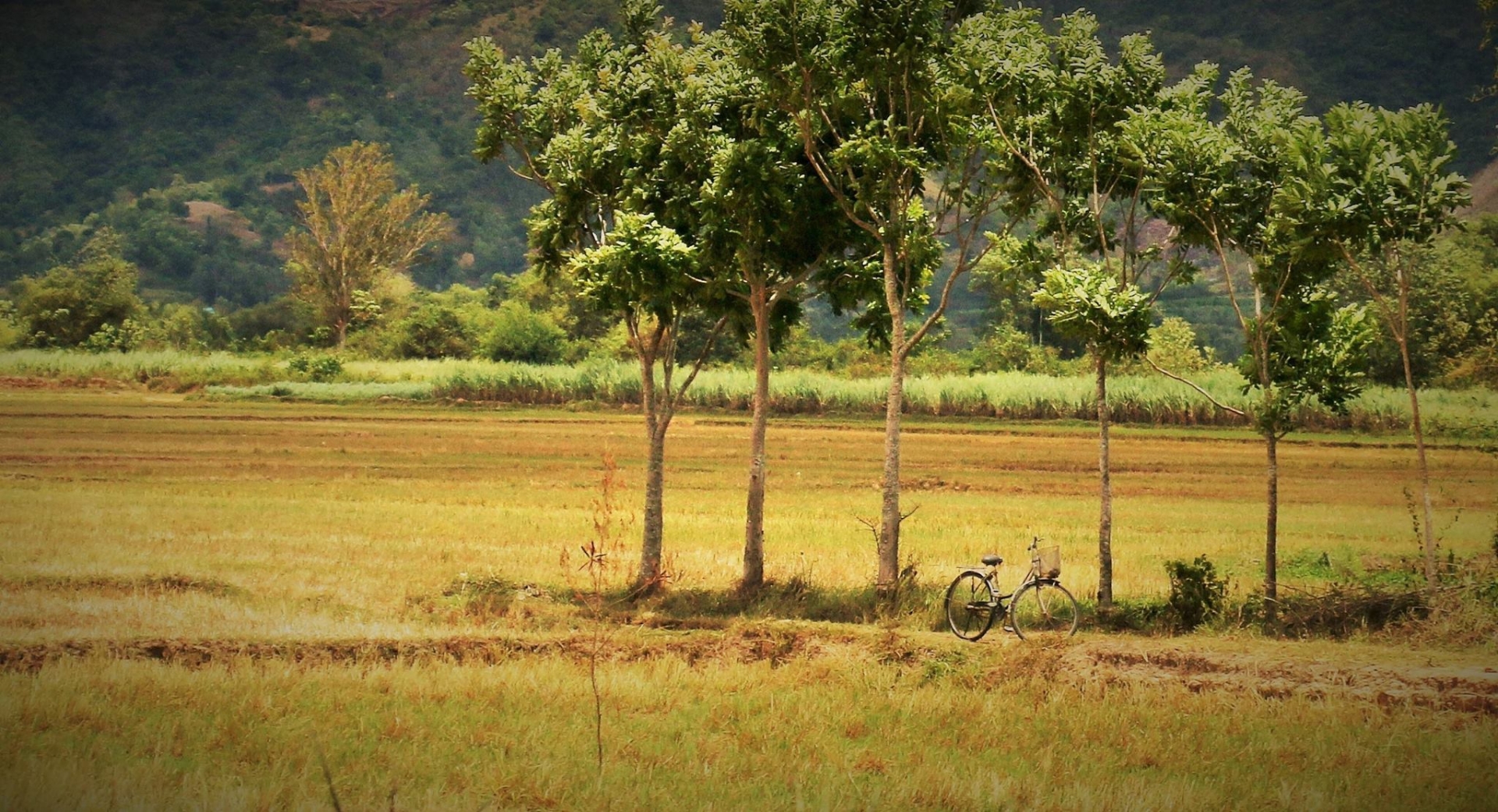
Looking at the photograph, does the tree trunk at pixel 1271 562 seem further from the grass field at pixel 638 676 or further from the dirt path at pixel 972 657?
the dirt path at pixel 972 657

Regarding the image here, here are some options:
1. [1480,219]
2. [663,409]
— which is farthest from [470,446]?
[1480,219]

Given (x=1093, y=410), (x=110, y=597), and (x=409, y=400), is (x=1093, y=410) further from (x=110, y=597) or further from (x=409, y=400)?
(x=110, y=597)

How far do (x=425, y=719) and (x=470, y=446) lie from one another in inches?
1051

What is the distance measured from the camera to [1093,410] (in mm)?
45281

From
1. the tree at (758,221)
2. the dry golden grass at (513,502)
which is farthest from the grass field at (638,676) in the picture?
the tree at (758,221)

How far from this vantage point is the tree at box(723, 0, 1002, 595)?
621 inches

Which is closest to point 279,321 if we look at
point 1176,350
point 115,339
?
point 115,339

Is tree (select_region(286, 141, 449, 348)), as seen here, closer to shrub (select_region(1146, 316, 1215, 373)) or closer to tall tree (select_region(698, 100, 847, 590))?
shrub (select_region(1146, 316, 1215, 373))

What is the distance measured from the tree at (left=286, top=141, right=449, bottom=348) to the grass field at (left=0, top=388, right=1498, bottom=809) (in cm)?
4525

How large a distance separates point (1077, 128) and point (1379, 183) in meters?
3.73

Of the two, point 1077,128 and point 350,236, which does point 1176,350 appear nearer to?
point 1077,128

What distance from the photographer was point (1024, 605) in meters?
16.2

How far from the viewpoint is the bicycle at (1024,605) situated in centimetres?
1416

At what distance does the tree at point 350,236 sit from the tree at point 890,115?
185ft
